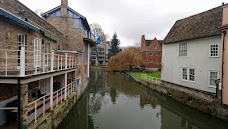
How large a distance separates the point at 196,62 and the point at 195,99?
368 cm

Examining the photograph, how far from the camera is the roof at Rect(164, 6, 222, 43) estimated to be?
1646 centimetres

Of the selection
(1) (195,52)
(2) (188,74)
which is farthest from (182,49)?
(2) (188,74)

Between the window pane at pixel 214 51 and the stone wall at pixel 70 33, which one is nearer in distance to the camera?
the window pane at pixel 214 51

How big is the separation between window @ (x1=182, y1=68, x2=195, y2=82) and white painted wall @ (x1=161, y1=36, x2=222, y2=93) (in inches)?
14.2

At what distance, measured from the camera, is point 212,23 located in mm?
17234

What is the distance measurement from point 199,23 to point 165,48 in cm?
549

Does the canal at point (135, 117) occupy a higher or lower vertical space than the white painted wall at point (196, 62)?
lower

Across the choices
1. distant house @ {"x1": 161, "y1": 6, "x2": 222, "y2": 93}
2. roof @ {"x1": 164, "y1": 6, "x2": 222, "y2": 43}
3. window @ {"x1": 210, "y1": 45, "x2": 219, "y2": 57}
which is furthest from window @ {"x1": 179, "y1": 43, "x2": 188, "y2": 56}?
window @ {"x1": 210, "y1": 45, "x2": 219, "y2": 57}

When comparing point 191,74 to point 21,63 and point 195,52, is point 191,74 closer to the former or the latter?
point 195,52

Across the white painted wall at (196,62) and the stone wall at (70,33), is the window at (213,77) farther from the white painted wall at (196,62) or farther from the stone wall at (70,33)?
the stone wall at (70,33)

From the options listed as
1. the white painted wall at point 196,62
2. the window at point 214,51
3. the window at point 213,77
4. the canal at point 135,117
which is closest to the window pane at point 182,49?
the white painted wall at point 196,62

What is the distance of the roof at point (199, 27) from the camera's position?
54.0 feet

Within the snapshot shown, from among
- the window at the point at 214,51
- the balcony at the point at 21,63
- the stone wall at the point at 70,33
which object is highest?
the stone wall at the point at 70,33

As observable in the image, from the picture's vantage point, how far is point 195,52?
17766 millimetres
